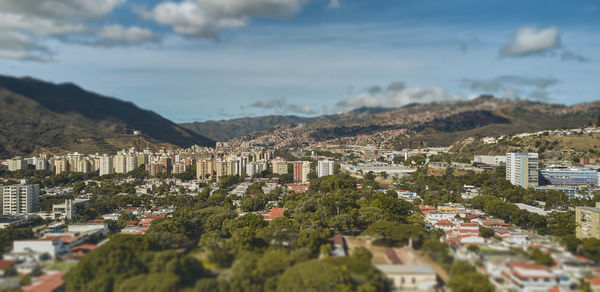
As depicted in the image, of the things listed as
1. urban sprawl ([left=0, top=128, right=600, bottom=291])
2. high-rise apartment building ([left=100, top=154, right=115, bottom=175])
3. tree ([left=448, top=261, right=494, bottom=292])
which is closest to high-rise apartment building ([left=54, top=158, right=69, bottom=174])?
high-rise apartment building ([left=100, top=154, right=115, bottom=175])

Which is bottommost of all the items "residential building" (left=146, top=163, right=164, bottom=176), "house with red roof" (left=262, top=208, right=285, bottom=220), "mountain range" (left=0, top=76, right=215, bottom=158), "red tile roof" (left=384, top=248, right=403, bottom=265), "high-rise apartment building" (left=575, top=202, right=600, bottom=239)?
"red tile roof" (left=384, top=248, right=403, bottom=265)

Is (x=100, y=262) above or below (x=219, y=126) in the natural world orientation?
below

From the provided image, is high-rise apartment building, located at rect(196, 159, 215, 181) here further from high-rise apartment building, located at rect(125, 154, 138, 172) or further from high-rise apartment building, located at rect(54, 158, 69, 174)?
high-rise apartment building, located at rect(54, 158, 69, 174)

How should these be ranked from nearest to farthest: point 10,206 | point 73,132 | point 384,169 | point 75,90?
1. point 10,206
2. point 384,169
3. point 73,132
4. point 75,90

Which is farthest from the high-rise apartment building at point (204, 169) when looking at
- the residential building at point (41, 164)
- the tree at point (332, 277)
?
the tree at point (332, 277)

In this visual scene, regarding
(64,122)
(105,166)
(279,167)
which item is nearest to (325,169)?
(279,167)

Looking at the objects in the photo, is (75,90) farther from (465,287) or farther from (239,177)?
(465,287)

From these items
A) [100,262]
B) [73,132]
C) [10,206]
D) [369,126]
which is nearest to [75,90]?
[73,132]

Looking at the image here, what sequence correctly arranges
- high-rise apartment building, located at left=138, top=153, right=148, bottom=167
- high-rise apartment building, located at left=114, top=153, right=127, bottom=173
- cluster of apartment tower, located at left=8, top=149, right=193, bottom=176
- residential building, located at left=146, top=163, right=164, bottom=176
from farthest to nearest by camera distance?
1. high-rise apartment building, located at left=138, top=153, right=148, bottom=167
2. high-rise apartment building, located at left=114, top=153, right=127, bottom=173
3. residential building, located at left=146, top=163, right=164, bottom=176
4. cluster of apartment tower, located at left=8, top=149, right=193, bottom=176
